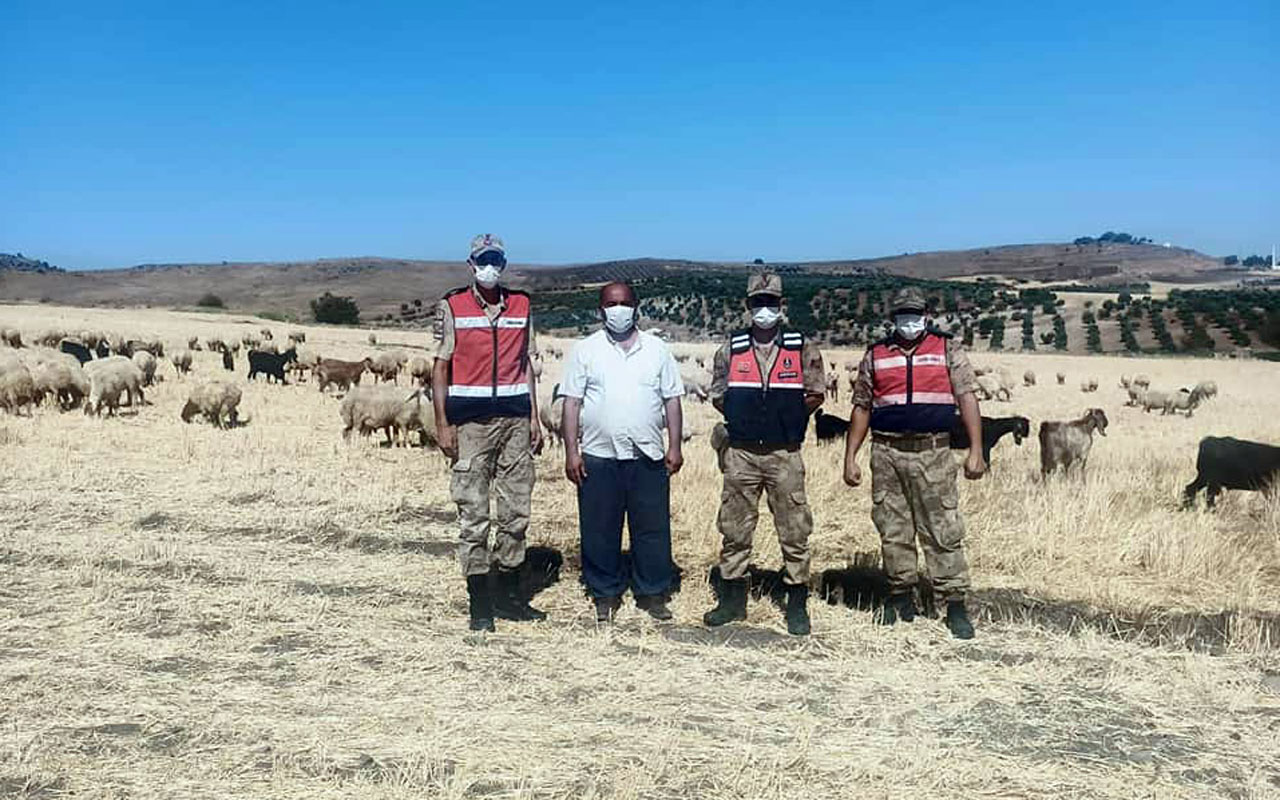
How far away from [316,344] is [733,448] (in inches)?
1456

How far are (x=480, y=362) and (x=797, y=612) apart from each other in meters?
2.62

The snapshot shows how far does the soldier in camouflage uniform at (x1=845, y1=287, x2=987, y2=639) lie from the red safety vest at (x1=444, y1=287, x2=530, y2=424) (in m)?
2.30

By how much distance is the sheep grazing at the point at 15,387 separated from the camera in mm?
16781

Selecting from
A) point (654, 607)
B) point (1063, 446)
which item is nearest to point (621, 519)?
point (654, 607)

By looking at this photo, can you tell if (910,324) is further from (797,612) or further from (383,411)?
(383,411)

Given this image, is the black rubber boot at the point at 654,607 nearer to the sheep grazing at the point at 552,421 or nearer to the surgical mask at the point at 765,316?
the surgical mask at the point at 765,316

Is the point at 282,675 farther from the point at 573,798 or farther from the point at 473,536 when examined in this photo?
the point at 573,798

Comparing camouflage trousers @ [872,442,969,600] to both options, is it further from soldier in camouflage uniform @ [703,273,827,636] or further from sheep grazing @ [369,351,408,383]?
sheep grazing @ [369,351,408,383]

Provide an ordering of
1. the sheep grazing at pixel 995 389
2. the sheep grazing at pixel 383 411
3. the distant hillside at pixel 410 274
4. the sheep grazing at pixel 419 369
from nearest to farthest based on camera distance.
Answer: the sheep grazing at pixel 383 411 < the sheep grazing at pixel 419 369 < the sheep grazing at pixel 995 389 < the distant hillside at pixel 410 274

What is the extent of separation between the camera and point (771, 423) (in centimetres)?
620

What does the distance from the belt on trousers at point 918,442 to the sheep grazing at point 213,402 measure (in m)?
13.8

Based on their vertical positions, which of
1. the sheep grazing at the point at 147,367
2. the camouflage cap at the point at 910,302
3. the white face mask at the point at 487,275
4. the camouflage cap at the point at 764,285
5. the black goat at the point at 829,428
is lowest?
the black goat at the point at 829,428

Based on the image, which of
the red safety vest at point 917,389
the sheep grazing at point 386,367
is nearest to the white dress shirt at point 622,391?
the red safety vest at point 917,389

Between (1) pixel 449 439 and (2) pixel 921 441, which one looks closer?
(2) pixel 921 441
